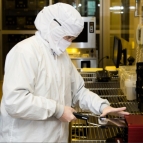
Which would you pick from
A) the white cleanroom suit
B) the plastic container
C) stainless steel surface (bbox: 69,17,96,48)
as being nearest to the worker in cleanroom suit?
the white cleanroom suit

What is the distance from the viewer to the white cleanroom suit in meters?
1.21

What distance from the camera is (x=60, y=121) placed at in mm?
1363

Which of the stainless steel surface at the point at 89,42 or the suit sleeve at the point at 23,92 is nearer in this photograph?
the suit sleeve at the point at 23,92

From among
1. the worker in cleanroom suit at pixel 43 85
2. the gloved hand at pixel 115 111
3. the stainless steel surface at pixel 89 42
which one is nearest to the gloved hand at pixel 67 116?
the worker in cleanroom suit at pixel 43 85

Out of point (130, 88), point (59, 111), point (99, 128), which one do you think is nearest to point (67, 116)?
point (59, 111)

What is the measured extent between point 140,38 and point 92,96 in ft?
4.04

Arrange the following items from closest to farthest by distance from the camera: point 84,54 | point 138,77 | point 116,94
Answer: point 138,77 → point 116,94 → point 84,54

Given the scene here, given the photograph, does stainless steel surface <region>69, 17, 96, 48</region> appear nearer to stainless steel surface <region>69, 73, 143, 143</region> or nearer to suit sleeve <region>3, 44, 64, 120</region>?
stainless steel surface <region>69, 73, 143, 143</region>

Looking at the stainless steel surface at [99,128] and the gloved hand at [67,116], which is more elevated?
the gloved hand at [67,116]

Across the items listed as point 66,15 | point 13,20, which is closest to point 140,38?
A: point 66,15

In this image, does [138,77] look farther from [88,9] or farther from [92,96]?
[88,9]

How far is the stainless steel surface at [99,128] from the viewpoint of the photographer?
1.38 m

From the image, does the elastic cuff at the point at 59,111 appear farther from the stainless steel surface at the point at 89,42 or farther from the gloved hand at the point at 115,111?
the stainless steel surface at the point at 89,42

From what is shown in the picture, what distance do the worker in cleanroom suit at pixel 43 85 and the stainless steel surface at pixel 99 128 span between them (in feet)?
0.28
